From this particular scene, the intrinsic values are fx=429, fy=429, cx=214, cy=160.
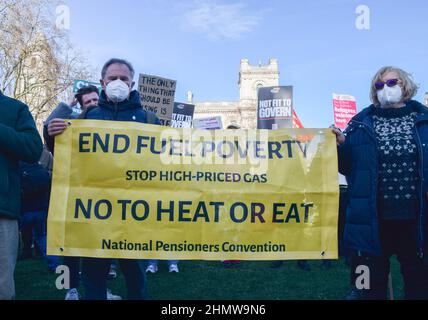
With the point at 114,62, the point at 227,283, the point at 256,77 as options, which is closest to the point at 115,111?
the point at 114,62

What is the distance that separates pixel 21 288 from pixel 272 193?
3665 millimetres

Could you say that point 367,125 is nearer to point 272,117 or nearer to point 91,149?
point 91,149

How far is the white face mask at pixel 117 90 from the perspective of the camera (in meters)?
3.39

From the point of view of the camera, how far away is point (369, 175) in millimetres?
3141

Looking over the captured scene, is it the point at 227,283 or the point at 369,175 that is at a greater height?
the point at 369,175

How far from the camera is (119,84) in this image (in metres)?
3.39

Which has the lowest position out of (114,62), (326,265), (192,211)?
(326,265)

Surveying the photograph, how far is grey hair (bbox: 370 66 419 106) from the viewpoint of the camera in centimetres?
333

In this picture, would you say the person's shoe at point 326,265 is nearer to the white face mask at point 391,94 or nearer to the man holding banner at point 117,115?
the white face mask at point 391,94

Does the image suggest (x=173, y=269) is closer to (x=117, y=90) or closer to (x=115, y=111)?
(x=115, y=111)

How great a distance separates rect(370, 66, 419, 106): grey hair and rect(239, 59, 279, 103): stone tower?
79880mm

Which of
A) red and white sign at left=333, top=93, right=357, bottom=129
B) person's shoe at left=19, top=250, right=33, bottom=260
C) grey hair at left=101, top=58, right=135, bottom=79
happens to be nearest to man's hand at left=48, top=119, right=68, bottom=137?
grey hair at left=101, top=58, right=135, bottom=79

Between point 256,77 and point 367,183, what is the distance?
8268 cm
